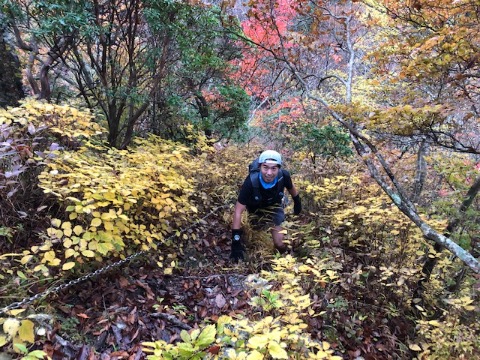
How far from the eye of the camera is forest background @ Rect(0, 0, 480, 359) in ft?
8.45

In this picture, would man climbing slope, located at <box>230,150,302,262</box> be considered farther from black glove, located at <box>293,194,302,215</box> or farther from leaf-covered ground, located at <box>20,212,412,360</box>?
leaf-covered ground, located at <box>20,212,412,360</box>

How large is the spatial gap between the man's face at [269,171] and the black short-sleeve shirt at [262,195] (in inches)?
7.1

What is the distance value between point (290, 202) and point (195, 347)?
4.51 m

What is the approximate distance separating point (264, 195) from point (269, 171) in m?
0.45

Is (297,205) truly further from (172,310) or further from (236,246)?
(172,310)

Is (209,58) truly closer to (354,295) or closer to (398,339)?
(354,295)

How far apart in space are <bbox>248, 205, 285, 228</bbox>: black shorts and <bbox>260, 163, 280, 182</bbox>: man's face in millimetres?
628

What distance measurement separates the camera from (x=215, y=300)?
3.62 metres

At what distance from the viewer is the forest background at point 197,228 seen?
258 cm

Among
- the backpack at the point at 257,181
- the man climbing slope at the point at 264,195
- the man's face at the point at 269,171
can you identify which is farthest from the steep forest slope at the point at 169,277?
the man's face at the point at 269,171

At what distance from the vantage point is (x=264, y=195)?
4676 mm

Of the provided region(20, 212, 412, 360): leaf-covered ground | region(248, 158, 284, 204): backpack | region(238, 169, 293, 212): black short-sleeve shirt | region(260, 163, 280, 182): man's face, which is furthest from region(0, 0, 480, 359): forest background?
region(260, 163, 280, 182): man's face

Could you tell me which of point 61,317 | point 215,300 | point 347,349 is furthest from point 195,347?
point 347,349

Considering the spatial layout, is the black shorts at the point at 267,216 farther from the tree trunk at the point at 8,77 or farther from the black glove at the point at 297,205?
the tree trunk at the point at 8,77
